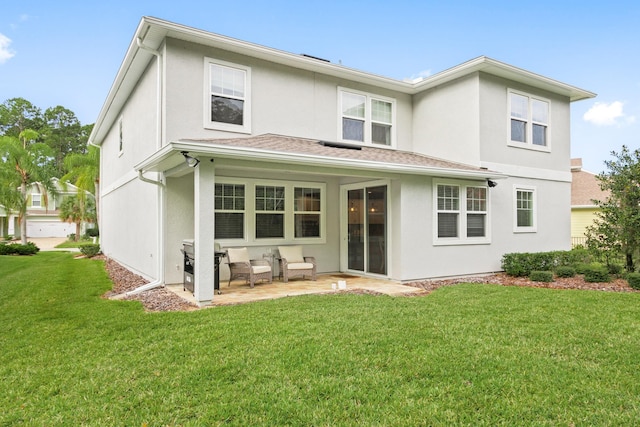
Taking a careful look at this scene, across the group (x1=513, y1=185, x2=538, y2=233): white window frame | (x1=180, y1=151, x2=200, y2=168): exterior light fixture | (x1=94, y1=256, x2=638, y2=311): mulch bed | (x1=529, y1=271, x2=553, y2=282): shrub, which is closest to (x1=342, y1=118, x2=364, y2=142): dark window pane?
(x1=94, y1=256, x2=638, y2=311): mulch bed

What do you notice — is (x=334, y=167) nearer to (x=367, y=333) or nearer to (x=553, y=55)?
(x=367, y=333)

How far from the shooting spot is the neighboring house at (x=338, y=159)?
9.12 m

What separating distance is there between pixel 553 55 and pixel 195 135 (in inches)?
582

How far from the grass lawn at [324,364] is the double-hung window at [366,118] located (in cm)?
600

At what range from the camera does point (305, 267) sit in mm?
10164

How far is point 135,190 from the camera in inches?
457

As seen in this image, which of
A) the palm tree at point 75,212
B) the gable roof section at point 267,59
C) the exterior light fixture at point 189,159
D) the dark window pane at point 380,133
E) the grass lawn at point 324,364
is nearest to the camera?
the grass lawn at point 324,364

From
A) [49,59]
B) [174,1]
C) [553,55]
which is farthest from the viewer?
[49,59]

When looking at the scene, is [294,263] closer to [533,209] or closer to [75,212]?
[533,209]

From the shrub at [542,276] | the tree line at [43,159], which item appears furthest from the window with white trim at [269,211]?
the tree line at [43,159]

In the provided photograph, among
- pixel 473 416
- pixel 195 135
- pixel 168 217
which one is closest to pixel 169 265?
pixel 168 217

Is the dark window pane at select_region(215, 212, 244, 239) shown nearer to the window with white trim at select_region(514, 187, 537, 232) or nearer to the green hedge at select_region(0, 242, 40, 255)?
the window with white trim at select_region(514, 187, 537, 232)

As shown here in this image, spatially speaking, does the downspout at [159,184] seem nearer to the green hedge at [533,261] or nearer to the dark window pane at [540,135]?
the green hedge at [533,261]

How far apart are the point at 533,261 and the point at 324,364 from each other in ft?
29.9
